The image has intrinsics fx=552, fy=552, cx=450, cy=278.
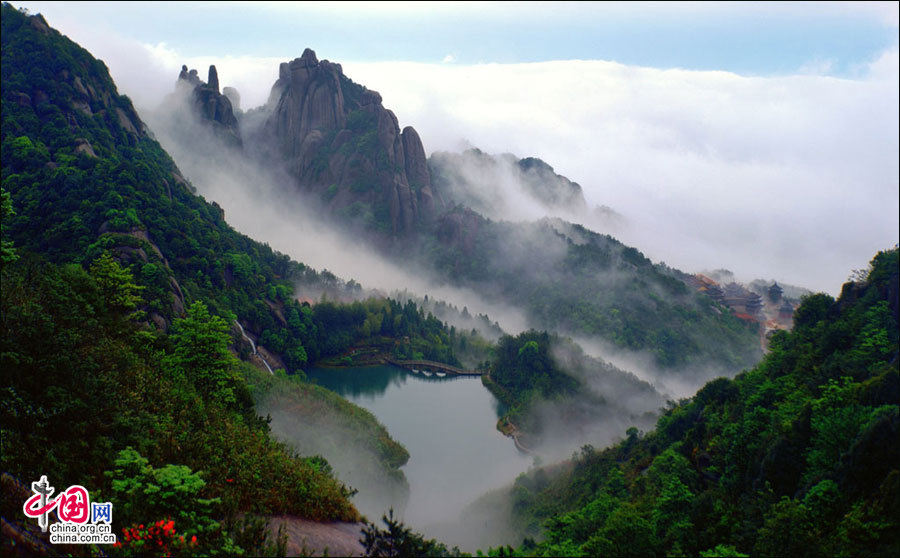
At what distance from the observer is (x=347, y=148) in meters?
157

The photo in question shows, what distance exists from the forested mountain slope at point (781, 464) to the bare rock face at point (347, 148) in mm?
120810

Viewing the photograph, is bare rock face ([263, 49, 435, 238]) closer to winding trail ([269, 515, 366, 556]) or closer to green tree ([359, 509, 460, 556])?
winding trail ([269, 515, 366, 556])

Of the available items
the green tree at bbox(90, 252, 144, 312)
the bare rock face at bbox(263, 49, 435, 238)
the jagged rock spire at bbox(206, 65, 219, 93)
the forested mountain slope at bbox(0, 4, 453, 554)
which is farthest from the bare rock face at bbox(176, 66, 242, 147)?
the green tree at bbox(90, 252, 144, 312)

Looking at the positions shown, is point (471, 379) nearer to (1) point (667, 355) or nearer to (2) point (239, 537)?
(1) point (667, 355)

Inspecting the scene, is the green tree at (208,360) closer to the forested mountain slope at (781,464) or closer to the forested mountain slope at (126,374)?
the forested mountain slope at (126,374)

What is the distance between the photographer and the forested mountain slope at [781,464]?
1777cm

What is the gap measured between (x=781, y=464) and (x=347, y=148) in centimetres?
14864

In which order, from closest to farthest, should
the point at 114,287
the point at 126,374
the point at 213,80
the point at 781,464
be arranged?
1. the point at 126,374
2. the point at 781,464
3. the point at 114,287
4. the point at 213,80

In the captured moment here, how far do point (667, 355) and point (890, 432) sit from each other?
8484 centimetres

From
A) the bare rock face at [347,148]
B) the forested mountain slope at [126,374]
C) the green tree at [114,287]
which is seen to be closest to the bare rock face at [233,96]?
the bare rock face at [347,148]

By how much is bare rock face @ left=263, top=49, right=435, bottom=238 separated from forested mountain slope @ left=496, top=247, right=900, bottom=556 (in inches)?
4756

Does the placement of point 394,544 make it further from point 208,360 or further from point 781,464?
point 781,464

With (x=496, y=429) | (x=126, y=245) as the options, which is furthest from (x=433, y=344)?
(x=126, y=245)

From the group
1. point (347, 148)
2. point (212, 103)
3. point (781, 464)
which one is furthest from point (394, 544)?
point (212, 103)
